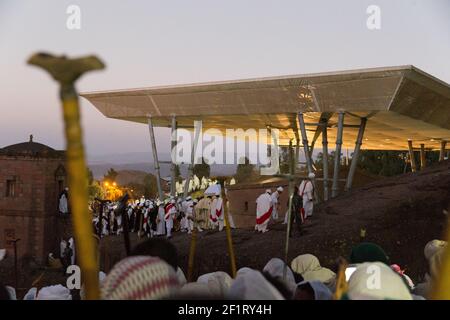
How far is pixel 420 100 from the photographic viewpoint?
2369cm

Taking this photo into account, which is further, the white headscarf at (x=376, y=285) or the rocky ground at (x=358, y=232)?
the rocky ground at (x=358, y=232)

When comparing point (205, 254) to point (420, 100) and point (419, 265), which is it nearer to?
point (419, 265)

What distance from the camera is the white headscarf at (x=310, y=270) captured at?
590cm

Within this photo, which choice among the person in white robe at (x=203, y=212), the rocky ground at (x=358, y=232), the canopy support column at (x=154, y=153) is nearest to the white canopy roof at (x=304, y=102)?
the canopy support column at (x=154, y=153)

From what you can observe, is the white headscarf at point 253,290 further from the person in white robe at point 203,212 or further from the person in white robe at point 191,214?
the person in white robe at point 203,212

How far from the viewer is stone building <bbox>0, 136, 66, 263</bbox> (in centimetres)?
2294

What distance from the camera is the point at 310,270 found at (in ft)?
20.2

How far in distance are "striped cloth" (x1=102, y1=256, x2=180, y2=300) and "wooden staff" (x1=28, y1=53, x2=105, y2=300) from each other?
1.02 ft

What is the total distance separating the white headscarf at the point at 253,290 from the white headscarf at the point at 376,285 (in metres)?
0.48

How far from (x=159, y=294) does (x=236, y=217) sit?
3056cm

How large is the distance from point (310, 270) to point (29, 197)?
19.2 meters

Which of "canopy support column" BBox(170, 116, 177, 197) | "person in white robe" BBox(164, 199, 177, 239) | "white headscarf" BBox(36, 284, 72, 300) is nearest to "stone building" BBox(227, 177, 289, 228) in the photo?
"canopy support column" BBox(170, 116, 177, 197)

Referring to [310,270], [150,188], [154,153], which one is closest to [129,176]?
[150,188]
